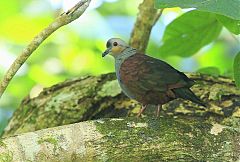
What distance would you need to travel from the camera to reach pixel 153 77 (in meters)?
2.96

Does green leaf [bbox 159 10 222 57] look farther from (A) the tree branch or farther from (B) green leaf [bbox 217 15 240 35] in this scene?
(B) green leaf [bbox 217 15 240 35]

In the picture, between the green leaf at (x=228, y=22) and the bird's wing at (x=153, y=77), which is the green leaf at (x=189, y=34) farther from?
the bird's wing at (x=153, y=77)

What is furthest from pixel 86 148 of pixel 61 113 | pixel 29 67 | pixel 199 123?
pixel 29 67

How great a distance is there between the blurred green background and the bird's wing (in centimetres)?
230

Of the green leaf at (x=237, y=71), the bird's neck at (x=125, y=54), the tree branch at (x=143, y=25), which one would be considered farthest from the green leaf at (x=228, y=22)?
Answer: the tree branch at (x=143, y=25)

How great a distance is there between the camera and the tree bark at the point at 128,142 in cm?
243

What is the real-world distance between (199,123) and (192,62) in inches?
138

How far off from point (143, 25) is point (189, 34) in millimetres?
381

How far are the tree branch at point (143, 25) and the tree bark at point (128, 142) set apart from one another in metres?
1.51

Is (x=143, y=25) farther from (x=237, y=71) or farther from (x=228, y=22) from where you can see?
(x=237, y=71)

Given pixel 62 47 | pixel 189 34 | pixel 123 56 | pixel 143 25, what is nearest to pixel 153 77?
pixel 123 56

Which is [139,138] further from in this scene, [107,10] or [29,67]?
[107,10]

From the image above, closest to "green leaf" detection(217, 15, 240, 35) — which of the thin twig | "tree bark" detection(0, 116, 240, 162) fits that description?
"tree bark" detection(0, 116, 240, 162)

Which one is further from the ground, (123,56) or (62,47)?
(62,47)
